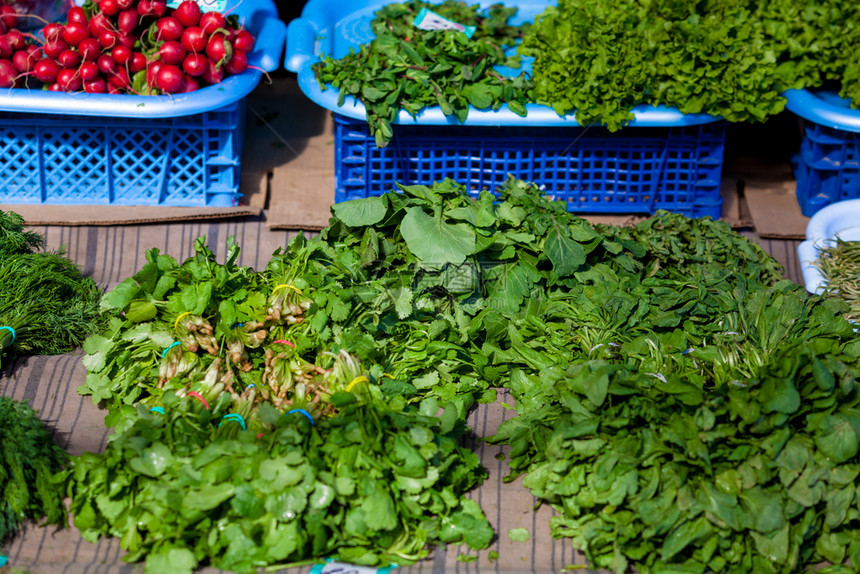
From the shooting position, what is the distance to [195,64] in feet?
11.5

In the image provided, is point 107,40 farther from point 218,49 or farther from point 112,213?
point 112,213

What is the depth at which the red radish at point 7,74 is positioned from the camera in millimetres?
3504

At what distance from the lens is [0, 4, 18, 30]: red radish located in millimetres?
3691

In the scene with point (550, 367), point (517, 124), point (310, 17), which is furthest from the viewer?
point (310, 17)

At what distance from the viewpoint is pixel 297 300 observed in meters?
2.74

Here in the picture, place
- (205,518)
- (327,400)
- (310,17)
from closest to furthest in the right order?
(205,518) → (327,400) → (310,17)

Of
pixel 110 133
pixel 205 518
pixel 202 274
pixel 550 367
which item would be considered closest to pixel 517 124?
pixel 550 367

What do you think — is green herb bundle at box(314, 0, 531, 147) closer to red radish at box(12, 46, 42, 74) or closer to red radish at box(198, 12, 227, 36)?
red radish at box(198, 12, 227, 36)

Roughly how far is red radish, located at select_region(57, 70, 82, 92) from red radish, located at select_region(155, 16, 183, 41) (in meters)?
0.42

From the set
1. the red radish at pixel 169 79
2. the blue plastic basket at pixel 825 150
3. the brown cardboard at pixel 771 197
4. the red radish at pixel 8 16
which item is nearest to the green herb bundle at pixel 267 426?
the red radish at pixel 169 79

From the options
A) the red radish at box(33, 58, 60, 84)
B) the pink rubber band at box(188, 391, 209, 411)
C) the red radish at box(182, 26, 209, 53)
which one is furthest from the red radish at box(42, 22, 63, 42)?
the pink rubber band at box(188, 391, 209, 411)

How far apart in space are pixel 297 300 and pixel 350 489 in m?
0.81

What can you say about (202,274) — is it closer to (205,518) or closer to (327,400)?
(327,400)

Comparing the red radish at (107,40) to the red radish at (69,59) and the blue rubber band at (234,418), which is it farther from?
the blue rubber band at (234,418)
